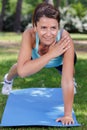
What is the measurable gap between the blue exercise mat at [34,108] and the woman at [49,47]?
236 millimetres

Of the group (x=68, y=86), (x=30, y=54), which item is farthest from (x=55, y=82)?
(x=68, y=86)

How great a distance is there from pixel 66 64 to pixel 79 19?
16.8m

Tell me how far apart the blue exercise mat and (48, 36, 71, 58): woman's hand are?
70 centimetres

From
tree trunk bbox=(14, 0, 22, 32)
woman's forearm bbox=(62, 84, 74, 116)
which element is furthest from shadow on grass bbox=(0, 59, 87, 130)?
tree trunk bbox=(14, 0, 22, 32)

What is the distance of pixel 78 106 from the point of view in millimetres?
4789

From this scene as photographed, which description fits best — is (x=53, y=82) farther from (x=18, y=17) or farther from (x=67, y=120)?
(x=18, y=17)

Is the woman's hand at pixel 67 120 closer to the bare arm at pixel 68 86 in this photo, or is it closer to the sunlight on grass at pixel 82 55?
the bare arm at pixel 68 86

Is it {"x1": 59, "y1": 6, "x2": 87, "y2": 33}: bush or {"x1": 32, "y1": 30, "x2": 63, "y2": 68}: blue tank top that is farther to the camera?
{"x1": 59, "y1": 6, "x2": 87, "y2": 33}: bush

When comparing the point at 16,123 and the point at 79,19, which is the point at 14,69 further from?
the point at 79,19

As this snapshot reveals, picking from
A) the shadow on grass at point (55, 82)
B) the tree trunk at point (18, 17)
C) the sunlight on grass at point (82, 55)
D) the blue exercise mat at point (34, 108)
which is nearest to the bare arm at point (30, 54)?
the blue exercise mat at point (34, 108)

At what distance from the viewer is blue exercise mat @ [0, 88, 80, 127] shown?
13.1 feet

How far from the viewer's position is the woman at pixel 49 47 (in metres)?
3.84

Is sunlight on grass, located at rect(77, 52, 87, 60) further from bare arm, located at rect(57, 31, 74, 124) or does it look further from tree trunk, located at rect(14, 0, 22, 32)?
tree trunk, located at rect(14, 0, 22, 32)

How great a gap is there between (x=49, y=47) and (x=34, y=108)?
78 centimetres
